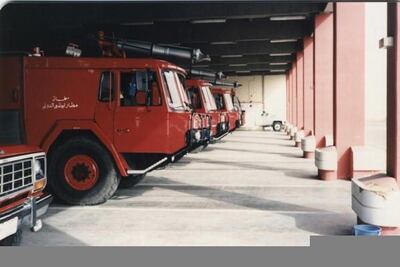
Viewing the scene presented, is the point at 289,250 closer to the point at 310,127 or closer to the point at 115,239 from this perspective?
the point at 115,239

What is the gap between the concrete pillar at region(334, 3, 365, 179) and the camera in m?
12.0

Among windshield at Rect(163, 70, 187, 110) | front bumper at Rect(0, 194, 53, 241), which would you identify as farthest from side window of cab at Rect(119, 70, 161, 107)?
front bumper at Rect(0, 194, 53, 241)

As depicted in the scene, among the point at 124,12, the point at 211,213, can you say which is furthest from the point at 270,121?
the point at 211,213

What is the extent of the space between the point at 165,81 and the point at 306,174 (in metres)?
5.59

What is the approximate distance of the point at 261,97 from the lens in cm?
4256

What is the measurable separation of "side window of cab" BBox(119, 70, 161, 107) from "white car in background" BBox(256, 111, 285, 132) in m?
32.0

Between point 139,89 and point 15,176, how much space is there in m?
3.78

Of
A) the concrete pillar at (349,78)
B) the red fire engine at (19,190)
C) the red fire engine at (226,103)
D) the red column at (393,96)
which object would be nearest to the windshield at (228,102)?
the red fire engine at (226,103)

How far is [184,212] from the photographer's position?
850 cm

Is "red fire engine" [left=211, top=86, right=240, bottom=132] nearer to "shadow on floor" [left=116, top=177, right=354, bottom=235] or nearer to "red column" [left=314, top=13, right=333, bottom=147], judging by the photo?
"red column" [left=314, top=13, right=333, bottom=147]

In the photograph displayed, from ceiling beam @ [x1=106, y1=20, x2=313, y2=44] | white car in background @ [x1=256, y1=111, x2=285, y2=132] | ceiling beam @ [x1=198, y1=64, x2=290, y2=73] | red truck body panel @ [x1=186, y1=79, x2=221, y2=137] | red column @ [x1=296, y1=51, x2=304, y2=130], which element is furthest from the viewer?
white car in background @ [x1=256, y1=111, x2=285, y2=132]

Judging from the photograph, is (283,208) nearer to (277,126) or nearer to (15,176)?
(15,176)

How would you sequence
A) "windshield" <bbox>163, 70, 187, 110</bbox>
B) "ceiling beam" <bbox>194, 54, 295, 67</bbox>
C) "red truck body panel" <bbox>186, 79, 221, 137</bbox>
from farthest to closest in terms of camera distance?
"ceiling beam" <bbox>194, 54, 295, 67</bbox>, "red truck body panel" <bbox>186, 79, 221, 137</bbox>, "windshield" <bbox>163, 70, 187, 110</bbox>

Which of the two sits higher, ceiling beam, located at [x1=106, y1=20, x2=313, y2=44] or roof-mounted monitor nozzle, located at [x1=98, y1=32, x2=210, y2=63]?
ceiling beam, located at [x1=106, y1=20, x2=313, y2=44]
